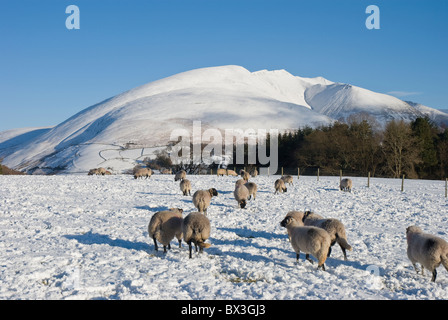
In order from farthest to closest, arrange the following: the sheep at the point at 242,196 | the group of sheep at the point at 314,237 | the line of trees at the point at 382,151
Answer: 1. the line of trees at the point at 382,151
2. the sheep at the point at 242,196
3. the group of sheep at the point at 314,237

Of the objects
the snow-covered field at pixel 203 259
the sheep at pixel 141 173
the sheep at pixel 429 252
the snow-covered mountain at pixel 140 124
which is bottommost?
the snow-covered field at pixel 203 259

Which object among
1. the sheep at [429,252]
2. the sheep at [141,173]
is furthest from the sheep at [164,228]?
the sheep at [141,173]

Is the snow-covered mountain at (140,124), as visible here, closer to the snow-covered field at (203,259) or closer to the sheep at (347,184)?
the sheep at (347,184)

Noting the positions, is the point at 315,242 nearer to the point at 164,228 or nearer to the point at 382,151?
the point at 164,228

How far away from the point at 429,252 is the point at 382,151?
52204mm

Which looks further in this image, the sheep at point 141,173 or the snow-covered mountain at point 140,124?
the snow-covered mountain at point 140,124

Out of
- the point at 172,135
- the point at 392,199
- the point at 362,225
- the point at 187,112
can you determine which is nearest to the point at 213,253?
the point at 362,225

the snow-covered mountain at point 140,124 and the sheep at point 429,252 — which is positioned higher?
the snow-covered mountain at point 140,124

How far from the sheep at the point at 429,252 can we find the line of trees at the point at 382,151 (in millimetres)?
47188

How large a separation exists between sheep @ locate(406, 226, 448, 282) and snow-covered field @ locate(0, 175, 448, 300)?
1.30 ft

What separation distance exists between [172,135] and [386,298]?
124 meters

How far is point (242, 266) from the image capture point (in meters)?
8.88

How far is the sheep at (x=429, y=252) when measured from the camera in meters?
8.05
